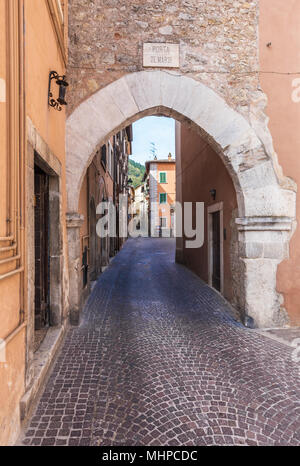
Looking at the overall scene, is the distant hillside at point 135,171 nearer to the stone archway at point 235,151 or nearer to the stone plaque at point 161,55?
the stone plaque at point 161,55

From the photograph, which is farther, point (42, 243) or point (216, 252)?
point (216, 252)

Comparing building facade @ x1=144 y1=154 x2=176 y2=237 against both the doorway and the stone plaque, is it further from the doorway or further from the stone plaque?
the stone plaque

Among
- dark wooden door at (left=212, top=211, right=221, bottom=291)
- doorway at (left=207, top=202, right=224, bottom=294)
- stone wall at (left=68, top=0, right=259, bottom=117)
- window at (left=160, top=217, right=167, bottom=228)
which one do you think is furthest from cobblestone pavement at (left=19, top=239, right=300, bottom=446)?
window at (left=160, top=217, right=167, bottom=228)

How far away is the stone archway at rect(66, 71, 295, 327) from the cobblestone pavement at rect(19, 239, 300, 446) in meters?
0.89

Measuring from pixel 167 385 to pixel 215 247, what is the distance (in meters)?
4.16

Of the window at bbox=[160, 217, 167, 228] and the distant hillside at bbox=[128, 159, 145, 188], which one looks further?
the distant hillside at bbox=[128, 159, 145, 188]

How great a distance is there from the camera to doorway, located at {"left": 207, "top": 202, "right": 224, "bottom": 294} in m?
5.57

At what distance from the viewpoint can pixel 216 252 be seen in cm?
621

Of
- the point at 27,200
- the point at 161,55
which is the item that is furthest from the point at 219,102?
the point at 27,200

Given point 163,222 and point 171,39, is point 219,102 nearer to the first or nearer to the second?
point 171,39

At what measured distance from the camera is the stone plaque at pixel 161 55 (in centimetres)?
428

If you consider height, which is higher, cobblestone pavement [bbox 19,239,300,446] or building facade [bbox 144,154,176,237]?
building facade [bbox 144,154,176,237]

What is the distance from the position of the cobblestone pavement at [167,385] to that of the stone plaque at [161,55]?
463 cm

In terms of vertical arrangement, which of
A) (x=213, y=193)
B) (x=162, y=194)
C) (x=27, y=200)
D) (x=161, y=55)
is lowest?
(x=27, y=200)
